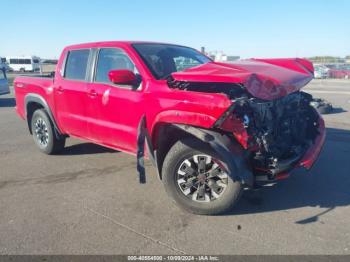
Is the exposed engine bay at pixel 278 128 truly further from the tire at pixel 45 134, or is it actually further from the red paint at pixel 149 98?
the tire at pixel 45 134

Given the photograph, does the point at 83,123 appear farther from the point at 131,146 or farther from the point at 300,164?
the point at 300,164

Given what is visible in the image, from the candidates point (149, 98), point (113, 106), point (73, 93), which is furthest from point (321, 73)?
point (149, 98)

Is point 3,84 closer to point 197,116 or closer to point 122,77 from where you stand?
point 122,77

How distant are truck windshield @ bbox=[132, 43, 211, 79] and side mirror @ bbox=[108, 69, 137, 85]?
0.95ft

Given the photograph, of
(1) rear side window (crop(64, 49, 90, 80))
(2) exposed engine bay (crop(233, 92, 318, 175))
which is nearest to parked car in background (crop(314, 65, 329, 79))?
(2) exposed engine bay (crop(233, 92, 318, 175))

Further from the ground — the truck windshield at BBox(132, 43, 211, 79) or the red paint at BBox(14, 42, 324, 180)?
the truck windshield at BBox(132, 43, 211, 79)

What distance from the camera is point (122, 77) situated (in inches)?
154

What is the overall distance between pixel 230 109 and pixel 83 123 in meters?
2.65

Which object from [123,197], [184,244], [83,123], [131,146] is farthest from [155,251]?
[83,123]

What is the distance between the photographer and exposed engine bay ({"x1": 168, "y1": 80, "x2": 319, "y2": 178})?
11.2 ft

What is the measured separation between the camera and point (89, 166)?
538 cm

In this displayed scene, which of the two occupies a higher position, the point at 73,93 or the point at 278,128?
the point at 73,93

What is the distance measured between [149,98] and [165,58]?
93 centimetres

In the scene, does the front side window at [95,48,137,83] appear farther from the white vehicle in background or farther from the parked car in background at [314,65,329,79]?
the white vehicle in background
